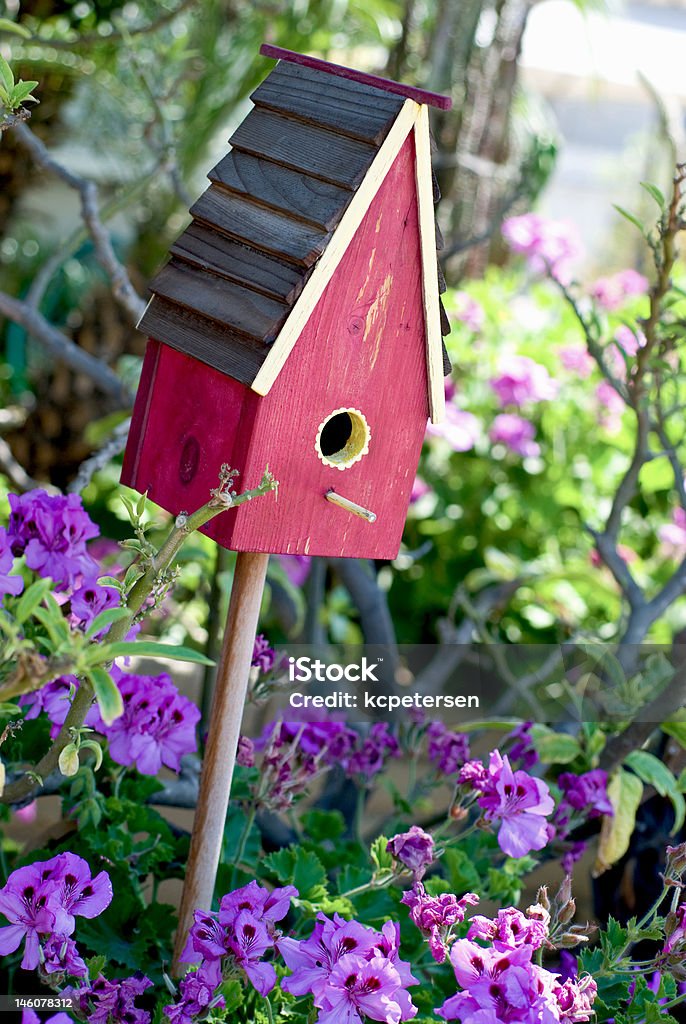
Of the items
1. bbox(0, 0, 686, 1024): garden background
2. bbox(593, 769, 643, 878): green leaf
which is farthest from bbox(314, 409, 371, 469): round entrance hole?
bbox(593, 769, 643, 878): green leaf

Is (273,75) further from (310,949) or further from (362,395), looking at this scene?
(310,949)

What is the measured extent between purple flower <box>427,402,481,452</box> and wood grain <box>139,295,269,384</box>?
1.72m

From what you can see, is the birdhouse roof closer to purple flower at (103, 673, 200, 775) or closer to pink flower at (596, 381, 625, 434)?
purple flower at (103, 673, 200, 775)

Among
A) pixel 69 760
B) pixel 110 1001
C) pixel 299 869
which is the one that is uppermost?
pixel 69 760

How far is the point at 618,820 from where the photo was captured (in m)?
1.50

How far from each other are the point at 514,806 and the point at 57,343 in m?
1.20

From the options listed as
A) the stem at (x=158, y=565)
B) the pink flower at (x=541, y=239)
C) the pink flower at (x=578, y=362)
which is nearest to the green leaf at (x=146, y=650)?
the stem at (x=158, y=565)

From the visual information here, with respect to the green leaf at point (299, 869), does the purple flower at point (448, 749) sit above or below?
above

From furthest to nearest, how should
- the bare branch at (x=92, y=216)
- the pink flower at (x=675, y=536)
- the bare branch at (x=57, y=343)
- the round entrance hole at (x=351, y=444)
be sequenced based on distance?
the pink flower at (x=675, y=536) < the bare branch at (x=57, y=343) < the bare branch at (x=92, y=216) < the round entrance hole at (x=351, y=444)

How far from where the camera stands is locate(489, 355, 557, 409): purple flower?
3125mm

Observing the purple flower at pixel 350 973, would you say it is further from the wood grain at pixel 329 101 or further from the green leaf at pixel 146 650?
the wood grain at pixel 329 101

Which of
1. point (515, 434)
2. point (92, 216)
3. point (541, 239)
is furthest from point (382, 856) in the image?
point (541, 239)

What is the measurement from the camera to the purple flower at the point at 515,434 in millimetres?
3133

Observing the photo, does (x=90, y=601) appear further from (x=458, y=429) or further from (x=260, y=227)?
(x=458, y=429)
